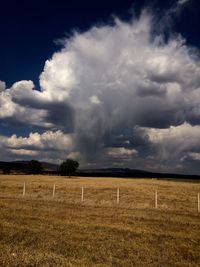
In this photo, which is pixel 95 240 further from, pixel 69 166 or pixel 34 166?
pixel 34 166

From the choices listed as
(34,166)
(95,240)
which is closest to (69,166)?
(34,166)

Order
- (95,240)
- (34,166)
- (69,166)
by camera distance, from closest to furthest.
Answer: (95,240), (69,166), (34,166)

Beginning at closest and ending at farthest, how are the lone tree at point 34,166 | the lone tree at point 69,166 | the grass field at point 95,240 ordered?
the grass field at point 95,240
the lone tree at point 69,166
the lone tree at point 34,166

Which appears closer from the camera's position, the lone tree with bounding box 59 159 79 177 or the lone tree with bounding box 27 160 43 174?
the lone tree with bounding box 59 159 79 177

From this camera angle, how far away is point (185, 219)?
23.4 meters

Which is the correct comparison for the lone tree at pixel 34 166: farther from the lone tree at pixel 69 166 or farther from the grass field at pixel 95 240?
the grass field at pixel 95 240

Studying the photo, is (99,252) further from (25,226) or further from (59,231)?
(25,226)

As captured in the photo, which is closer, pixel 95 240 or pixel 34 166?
pixel 95 240

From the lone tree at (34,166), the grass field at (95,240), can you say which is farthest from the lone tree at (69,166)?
the grass field at (95,240)

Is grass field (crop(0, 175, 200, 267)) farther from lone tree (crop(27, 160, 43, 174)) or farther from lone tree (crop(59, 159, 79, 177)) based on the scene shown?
lone tree (crop(27, 160, 43, 174))

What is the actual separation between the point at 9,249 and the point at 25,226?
535 centimetres

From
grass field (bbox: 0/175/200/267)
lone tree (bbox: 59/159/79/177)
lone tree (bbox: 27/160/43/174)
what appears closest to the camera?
grass field (bbox: 0/175/200/267)

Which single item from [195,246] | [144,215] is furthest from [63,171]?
[195,246]

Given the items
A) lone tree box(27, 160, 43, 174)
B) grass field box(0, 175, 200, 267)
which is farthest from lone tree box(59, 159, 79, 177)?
grass field box(0, 175, 200, 267)
